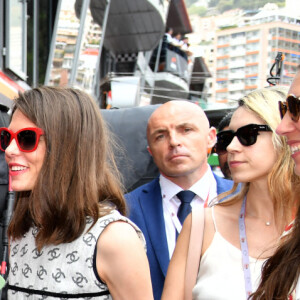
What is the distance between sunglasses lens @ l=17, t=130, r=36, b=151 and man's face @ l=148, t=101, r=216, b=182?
1.07m

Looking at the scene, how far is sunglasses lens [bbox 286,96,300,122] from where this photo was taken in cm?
158

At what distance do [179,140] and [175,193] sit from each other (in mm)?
305

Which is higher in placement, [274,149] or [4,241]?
[274,149]

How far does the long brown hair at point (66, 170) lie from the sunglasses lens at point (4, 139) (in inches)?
4.5

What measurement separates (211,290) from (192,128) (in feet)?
4.37

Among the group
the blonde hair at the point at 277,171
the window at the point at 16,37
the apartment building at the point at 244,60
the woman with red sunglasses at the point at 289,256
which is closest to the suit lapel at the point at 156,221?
the blonde hair at the point at 277,171

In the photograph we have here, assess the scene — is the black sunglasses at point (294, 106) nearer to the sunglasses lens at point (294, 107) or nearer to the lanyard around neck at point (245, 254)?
the sunglasses lens at point (294, 107)

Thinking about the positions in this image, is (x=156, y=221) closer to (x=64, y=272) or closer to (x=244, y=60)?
(x=64, y=272)

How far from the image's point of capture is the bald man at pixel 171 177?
2781 millimetres

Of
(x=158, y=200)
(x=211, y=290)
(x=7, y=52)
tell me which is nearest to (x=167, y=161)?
(x=158, y=200)

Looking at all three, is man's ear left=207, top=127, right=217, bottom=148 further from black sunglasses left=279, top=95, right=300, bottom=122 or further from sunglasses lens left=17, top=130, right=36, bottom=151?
black sunglasses left=279, top=95, right=300, bottom=122

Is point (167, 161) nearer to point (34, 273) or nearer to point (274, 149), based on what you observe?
point (274, 149)

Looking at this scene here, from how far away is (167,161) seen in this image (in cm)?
305

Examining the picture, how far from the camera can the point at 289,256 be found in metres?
1.79
